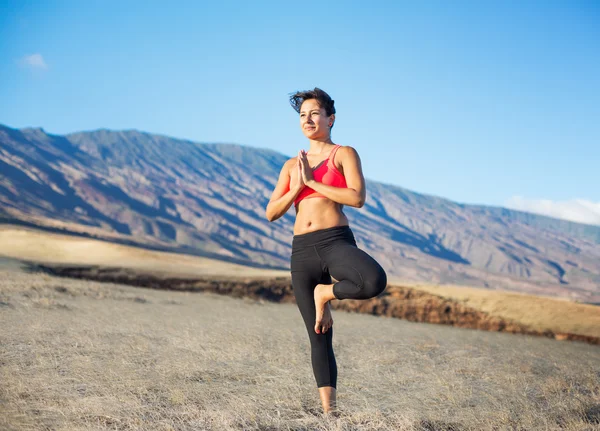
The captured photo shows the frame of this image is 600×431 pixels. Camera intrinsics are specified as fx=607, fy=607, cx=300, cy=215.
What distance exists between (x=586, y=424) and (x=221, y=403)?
290 cm

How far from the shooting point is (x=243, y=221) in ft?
601

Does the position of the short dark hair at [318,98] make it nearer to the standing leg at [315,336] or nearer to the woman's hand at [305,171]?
the woman's hand at [305,171]

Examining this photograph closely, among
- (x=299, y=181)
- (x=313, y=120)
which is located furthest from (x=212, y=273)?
(x=299, y=181)

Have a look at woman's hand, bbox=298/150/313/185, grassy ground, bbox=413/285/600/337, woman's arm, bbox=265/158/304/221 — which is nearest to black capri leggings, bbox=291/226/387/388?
woman's arm, bbox=265/158/304/221

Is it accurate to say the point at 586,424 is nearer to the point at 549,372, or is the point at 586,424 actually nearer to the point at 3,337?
the point at 549,372

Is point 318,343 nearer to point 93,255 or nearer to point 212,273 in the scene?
point 212,273

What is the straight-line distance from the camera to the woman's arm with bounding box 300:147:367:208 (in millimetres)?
4453

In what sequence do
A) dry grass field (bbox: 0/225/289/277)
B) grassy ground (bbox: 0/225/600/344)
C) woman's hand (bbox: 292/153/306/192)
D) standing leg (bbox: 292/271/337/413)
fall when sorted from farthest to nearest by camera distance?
dry grass field (bbox: 0/225/289/277) → grassy ground (bbox: 0/225/600/344) → standing leg (bbox: 292/271/337/413) → woman's hand (bbox: 292/153/306/192)

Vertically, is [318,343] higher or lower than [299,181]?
lower

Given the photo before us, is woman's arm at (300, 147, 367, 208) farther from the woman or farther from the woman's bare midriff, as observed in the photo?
the woman's bare midriff

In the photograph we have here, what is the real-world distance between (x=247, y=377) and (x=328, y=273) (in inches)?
78.8

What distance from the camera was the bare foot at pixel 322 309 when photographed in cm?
452

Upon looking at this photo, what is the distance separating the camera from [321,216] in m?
4.64

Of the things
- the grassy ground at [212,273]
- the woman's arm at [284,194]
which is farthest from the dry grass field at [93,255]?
the woman's arm at [284,194]
